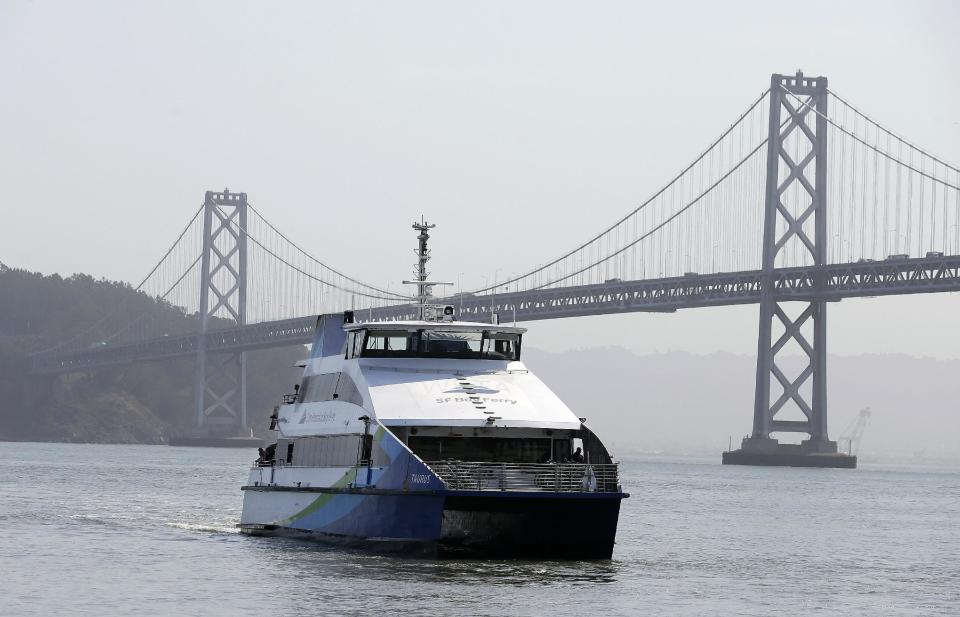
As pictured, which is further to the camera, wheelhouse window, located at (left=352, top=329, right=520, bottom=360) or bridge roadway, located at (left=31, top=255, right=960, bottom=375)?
bridge roadway, located at (left=31, top=255, right=960, bottom=375)

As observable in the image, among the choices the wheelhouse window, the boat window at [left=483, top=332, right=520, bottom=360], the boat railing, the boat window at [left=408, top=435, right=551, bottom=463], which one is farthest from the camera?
the boat window at [left=483, top=332, right=520, bottom=360]

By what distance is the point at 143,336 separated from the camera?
512 ft

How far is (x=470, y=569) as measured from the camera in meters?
30.3

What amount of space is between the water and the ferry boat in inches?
21.3

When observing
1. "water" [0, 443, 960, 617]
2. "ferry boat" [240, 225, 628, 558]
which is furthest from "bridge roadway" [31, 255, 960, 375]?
"ferry boat" [240, 225, 628, 558]

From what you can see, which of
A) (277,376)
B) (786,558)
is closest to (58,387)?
(277,376)

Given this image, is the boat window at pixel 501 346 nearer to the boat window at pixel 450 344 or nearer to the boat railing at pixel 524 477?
the boat window at pixel 450 344

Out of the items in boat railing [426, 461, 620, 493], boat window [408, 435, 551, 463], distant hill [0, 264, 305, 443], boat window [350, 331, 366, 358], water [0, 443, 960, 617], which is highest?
distant hill [0, 264, 305, 443]

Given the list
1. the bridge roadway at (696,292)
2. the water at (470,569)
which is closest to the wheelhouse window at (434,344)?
the water at (470,569)

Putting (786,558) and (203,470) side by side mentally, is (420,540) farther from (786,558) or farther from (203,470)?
(203,470)

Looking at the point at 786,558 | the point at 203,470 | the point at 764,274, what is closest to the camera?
the point at 786,558

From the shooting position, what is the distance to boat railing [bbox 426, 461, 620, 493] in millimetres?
30516

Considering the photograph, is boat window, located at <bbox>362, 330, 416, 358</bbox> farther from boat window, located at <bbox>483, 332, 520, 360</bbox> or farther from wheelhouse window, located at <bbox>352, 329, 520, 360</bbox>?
boat window, located at <bbox>483, 332, 520, 360</bbox>

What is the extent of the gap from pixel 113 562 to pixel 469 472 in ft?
23.7
